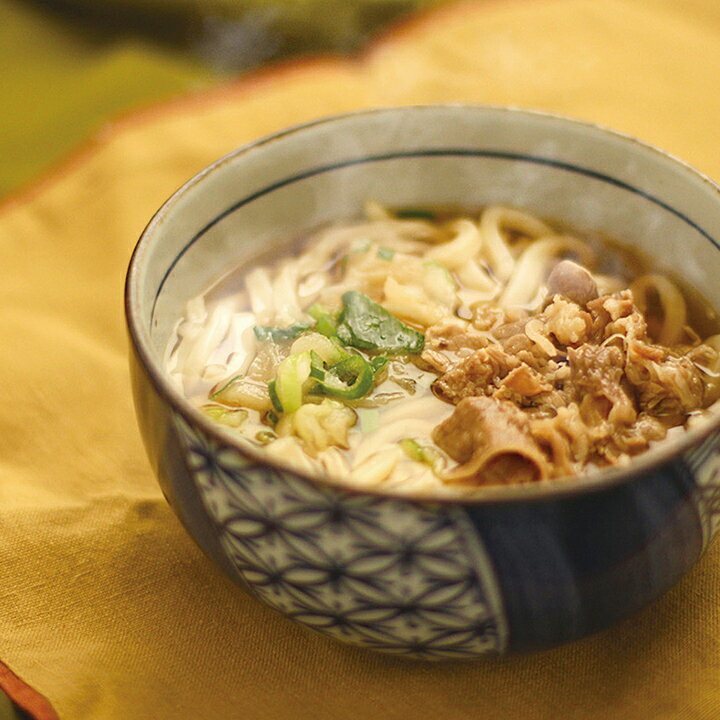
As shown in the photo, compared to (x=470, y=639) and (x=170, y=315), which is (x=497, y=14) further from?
(x=470, y=639)

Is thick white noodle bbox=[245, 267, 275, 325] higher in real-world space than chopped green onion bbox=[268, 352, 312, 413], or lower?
lower

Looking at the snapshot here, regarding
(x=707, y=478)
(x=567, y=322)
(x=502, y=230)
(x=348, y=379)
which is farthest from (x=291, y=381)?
(x=502, y=230)

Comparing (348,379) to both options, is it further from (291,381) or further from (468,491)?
(468,491)

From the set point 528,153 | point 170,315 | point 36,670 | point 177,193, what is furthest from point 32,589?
point 528,153

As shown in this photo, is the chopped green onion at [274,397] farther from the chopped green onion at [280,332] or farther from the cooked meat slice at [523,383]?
the cooked meat slice at [523,383]

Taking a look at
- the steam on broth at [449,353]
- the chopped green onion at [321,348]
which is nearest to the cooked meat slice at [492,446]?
the steam on broth at [449,353]

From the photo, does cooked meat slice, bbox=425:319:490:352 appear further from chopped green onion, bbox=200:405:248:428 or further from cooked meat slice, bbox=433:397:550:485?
chopped green onion, bbox=200:405:248:428

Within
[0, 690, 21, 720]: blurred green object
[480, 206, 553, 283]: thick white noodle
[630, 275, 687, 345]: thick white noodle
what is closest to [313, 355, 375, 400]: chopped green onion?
[480, 206, 553, 283]: thick white noodle
